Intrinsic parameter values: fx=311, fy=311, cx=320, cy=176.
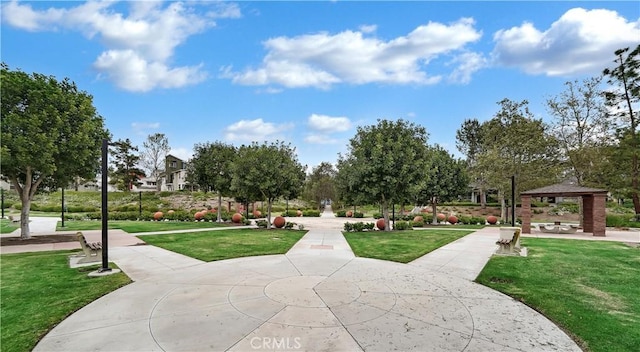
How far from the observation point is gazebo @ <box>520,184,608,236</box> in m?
17.7

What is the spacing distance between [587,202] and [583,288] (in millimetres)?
18084

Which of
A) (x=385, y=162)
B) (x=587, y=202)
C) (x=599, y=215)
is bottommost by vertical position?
(x=599, y=215)

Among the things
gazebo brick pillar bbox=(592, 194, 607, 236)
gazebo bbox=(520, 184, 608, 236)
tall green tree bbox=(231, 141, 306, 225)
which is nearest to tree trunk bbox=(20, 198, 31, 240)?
→ tall green tree bbox=(231, 141, 306, 225)

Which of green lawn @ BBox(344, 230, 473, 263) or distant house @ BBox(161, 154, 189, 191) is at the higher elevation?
distant house @ BBox(161, 154, 189, 191)

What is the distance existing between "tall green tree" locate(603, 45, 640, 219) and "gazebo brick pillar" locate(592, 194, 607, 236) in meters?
6.66

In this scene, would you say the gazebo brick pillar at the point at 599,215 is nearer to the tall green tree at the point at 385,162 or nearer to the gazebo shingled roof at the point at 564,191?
the gazebo shingled roof at the point at 564,191

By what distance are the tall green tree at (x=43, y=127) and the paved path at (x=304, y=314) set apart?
699 centimetres

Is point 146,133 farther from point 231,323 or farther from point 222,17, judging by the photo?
point 231,323

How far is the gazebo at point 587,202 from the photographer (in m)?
17.7

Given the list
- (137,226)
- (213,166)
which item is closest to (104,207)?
(137,226)

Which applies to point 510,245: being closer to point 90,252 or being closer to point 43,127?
point 90,252

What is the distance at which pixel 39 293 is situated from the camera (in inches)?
252

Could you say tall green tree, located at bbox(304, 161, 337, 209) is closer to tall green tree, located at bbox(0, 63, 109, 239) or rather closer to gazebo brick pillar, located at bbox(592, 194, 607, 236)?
gazebo brick pillar, located at bbox(592, 194, 607, 236)

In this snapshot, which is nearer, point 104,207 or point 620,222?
point 104,207
